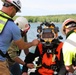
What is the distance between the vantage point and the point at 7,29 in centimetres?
504

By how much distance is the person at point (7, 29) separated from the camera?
5.04 metres

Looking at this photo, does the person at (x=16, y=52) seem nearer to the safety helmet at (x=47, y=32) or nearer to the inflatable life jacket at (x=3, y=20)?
the safety helmet at (x=47, y=32)

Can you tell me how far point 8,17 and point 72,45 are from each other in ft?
3.74

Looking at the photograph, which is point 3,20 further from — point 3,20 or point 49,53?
point 49,53

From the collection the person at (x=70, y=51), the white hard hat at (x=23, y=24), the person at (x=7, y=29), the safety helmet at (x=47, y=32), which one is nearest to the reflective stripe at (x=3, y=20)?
the person at (x=7, y=29)

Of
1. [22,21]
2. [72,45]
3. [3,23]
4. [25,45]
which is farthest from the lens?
[22,21]

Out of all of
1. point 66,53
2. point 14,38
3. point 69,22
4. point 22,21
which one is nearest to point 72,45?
point 66,53

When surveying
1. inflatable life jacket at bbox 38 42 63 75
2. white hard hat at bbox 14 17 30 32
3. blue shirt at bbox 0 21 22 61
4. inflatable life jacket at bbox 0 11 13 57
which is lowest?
inflatable life jacket at bbox 38 42 63 75

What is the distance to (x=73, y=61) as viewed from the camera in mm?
4562

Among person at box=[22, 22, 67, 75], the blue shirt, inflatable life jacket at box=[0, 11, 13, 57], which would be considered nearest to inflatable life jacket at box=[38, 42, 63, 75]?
person at box=[22, 22, 67, 75]

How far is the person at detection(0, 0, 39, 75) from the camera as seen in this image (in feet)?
16.5

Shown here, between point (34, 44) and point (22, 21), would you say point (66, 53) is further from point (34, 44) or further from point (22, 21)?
point (22, 21)

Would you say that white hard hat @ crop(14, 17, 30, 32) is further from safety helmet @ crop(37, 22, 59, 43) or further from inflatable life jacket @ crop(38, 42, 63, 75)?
inflatable life jacket @ crop(38, 42, 63, 75)

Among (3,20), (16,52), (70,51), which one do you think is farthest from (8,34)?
(16,52)
